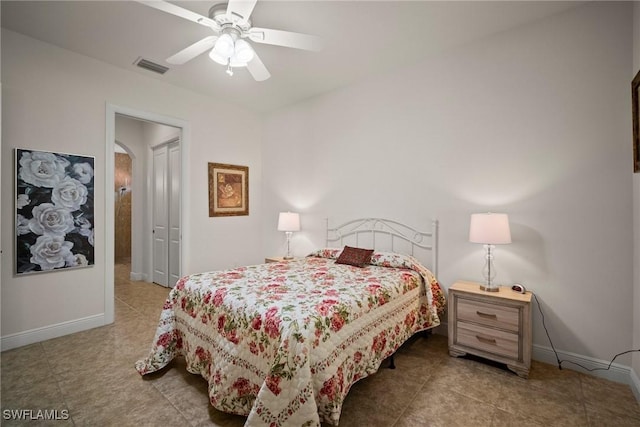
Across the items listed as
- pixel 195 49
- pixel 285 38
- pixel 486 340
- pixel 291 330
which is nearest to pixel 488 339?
pixel 486 340

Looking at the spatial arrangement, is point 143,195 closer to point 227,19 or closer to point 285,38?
point 227,19

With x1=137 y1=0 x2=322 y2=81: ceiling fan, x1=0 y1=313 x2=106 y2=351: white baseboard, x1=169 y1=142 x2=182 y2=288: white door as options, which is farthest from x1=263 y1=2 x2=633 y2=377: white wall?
x1=0 y1=313 x2=106 y2=351: white baseboard

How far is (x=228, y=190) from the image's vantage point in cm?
447

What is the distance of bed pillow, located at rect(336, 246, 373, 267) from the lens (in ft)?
9.94

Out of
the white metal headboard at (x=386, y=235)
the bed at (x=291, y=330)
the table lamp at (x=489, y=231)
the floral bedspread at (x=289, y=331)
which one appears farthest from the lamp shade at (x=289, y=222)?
the table lamp at (x=489, y=231)

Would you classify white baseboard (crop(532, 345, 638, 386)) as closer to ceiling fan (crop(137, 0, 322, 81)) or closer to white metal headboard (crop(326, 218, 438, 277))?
white metal headboard (crop(326, 218, 438, 277))

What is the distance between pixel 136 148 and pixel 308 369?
523 centimetres

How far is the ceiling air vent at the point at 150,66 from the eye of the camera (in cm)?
319

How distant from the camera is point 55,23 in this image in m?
2.57

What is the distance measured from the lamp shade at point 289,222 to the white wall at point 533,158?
93 cm

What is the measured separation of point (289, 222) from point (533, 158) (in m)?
2.79

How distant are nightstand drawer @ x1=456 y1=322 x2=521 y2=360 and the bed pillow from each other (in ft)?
3.25

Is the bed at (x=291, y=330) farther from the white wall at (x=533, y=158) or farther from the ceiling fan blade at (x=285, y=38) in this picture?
the ceiling fan blade at (x=285, y=38)

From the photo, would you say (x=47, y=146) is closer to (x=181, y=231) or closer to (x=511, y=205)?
(x=181, y=231)
